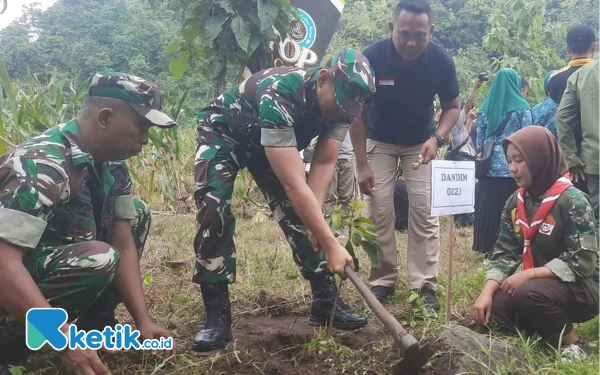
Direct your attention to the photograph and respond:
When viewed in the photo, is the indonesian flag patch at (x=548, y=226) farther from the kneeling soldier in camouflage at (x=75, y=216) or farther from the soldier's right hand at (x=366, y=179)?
the kneeling soldier in camouflage at (x=75, y=216)

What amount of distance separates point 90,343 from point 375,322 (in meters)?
1.43

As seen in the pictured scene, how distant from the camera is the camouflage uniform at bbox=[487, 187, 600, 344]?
2367 mm

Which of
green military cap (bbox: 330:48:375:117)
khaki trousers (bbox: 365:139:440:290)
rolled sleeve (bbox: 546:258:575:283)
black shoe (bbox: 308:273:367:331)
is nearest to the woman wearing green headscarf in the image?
khaki trousers (bbox: 365:139:440:290)

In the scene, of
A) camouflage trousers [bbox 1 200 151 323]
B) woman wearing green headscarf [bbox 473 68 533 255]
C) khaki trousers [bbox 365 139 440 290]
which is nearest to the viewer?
camouflage trousers [bbox 1 200 151 323]

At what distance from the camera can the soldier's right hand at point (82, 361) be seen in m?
1.76

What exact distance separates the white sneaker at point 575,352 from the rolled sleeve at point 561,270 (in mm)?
285

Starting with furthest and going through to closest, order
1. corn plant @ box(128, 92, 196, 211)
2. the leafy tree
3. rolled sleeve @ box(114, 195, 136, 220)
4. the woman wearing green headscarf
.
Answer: the leafy tree, corn plant @ box(128, 92, 196, 211), the woman wearing green headscarf, rolled sleeve @ box(114, 195, 136, 220)

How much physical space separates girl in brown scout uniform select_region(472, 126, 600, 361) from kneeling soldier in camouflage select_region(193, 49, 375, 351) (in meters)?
0.72

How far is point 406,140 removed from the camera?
10.8ft

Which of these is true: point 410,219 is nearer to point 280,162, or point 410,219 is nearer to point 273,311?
point 273,311

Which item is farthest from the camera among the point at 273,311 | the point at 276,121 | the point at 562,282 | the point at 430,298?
the point at 430,298

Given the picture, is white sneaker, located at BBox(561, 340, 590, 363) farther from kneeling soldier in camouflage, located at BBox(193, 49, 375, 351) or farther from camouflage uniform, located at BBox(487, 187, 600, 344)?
kneeling soldier in camouflage, located at BBox(193, 49, 375, 351)

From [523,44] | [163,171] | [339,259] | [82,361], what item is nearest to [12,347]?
[82,361]

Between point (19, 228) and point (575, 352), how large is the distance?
7.29ft
